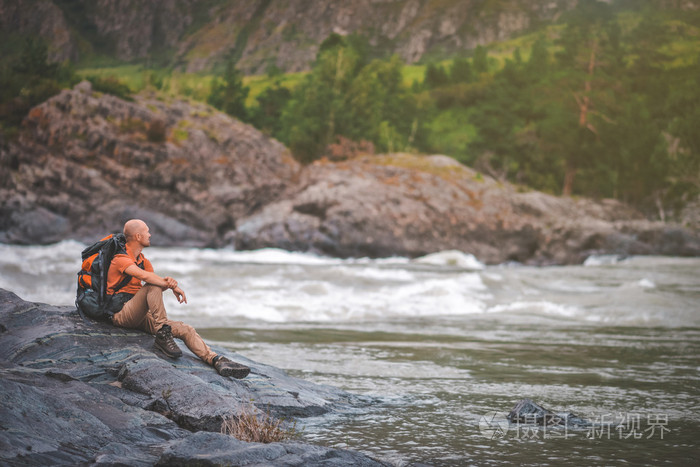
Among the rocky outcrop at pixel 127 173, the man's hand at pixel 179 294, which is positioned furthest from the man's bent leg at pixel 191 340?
the rocky outcrop at pixel 127 173

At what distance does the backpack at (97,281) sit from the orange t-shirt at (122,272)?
0.04 m

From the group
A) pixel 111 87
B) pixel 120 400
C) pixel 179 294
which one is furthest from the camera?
pixel 111 87

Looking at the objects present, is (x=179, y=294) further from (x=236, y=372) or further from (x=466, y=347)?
(x=466, y=347)

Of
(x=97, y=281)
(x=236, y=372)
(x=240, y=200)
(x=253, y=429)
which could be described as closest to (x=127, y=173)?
(x=240, y=200)

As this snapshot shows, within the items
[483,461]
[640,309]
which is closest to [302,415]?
[483,461]

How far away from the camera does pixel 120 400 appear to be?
5406 millimetres

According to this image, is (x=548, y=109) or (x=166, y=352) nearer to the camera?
(x=166, y=352)

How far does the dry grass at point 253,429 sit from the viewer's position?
506 centimetres

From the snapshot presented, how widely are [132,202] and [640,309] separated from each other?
81.7 feet

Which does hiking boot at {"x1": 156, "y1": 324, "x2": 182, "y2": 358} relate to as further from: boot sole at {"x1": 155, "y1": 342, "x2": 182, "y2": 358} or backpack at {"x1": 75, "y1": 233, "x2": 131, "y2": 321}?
backpack at {"x1": 75, "y1": 233, "x2": 131, "y2": 321}

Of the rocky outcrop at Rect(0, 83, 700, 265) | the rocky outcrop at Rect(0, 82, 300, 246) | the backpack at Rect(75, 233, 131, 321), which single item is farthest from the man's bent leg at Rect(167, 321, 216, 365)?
the rocky outcrop at Rect(0, 82, 300, 246)

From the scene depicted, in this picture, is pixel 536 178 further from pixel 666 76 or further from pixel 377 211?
pixel 377 211

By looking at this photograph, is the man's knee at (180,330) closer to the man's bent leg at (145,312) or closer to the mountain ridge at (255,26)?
the man's bent leg at (145,312)

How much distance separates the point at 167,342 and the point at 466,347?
19.9ft
